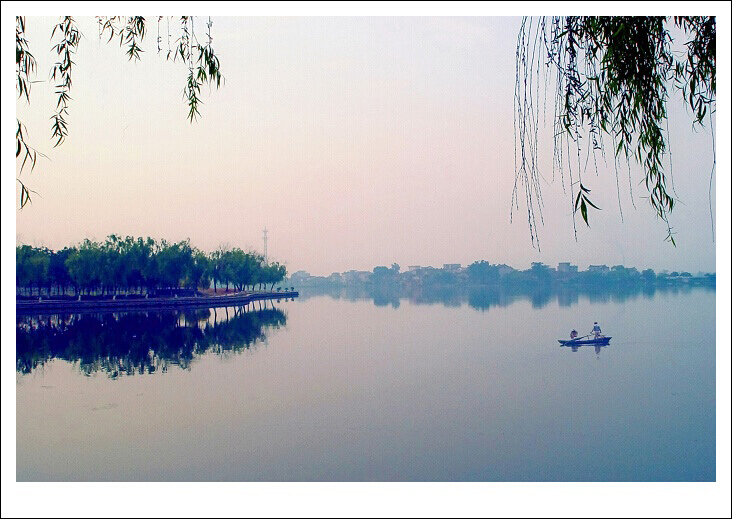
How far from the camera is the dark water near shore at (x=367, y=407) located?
491 cm

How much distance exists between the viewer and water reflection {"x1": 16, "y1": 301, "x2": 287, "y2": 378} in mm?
10297

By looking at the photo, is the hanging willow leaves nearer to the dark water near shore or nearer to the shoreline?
the dark water near shore

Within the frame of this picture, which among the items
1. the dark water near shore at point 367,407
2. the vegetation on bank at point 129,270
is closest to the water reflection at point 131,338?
the dark water near shore at point 367,407

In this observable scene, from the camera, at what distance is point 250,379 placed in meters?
8.80

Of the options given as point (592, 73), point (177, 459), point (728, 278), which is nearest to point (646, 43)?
point (592, 73)

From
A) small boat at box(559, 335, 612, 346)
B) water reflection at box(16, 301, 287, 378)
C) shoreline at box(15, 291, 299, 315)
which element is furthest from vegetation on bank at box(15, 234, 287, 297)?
small boat at box(559, 335, 612, 346)

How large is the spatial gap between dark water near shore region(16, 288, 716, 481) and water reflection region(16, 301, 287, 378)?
0.09 meters

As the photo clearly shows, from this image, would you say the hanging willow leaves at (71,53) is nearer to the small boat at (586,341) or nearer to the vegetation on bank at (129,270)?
the small boat at (586,341)

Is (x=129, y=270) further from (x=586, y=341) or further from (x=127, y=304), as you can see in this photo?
(x=586, y=341)

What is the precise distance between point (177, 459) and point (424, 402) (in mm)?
2858

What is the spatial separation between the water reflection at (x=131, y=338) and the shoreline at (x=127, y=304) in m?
0.45

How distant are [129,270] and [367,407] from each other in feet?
54.5

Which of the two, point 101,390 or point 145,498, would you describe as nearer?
point 145,498

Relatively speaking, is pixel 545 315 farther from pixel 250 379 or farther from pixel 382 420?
pixel 382 420
